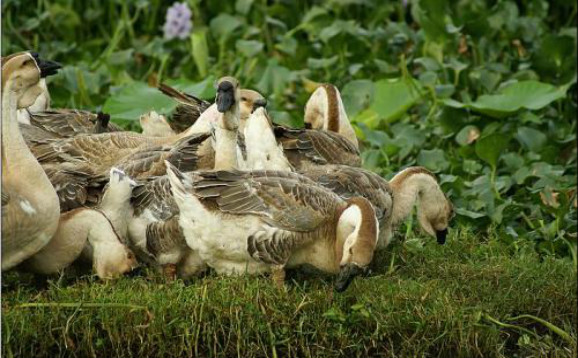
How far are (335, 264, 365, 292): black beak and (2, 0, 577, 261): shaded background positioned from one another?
6.69 ft

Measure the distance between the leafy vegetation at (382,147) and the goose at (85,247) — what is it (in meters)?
0.11

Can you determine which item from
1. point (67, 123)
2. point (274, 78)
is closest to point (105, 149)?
point (67, 123)

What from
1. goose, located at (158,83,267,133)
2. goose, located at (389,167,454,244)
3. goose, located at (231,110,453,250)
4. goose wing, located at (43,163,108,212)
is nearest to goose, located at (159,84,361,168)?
goose, located at (158,83,267,133)

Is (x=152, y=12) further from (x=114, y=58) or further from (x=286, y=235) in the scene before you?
(x=286, y=235)

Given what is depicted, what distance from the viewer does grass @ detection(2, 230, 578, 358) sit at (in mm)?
7109

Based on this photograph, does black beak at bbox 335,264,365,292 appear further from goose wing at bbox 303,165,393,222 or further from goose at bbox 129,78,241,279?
goose at bbox 129,78,241,279

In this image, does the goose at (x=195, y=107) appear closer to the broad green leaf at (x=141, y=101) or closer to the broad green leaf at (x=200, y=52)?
the broad green leaf at (x=141, y=101)

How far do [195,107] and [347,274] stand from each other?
8.35ft

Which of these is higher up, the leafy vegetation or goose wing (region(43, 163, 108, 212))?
goose wing (region(43, 163, 108, 212))

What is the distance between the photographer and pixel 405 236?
920 centimetres

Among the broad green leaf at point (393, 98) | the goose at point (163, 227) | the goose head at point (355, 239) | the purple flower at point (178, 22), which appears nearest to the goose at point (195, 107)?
the goose at point (163, 227)

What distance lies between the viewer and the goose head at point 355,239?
7270 millimetres

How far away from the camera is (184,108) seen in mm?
9547

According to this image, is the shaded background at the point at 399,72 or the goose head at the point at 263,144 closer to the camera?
the goose head at the point at 263,144
